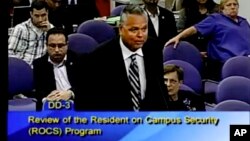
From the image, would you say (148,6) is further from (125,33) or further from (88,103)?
(88,103)

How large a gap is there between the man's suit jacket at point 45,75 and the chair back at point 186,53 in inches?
11.1

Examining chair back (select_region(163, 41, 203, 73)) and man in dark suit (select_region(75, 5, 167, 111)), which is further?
chair back (select_region(163, 41, 203, 73))

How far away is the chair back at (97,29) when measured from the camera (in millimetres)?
2328

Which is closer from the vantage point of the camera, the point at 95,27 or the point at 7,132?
the point at 7,132

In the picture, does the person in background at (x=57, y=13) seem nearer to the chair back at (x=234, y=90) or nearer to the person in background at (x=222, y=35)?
the person in background at (x=222, y=35)

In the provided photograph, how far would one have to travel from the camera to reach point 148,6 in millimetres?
2293

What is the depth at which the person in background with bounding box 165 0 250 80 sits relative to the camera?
7.67 feet

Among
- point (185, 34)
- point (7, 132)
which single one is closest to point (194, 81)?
point (185, 34)

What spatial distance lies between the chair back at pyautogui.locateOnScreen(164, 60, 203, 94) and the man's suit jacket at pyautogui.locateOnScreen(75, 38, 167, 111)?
0.21ft

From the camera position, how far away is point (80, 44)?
7.54ft

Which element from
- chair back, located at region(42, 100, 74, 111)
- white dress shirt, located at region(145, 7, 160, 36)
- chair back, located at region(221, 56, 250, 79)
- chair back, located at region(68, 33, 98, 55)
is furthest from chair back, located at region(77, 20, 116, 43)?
chair back, located at region(221, 56, 250, 79)

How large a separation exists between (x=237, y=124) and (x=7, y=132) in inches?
25.1

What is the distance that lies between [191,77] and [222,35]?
18 centimetres

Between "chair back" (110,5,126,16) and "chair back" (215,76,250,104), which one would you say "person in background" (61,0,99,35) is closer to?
"chair back" (110,5,126,16)
